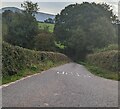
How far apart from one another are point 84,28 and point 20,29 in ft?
57.8

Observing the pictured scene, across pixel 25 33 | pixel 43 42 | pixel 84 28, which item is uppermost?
pixel 84 28

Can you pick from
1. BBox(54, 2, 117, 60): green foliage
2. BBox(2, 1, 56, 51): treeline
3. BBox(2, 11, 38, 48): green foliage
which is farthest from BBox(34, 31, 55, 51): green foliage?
BBox(54, 2, 117, 60): green foliage

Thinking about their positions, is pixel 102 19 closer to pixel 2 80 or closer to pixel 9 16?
pixel 9 16

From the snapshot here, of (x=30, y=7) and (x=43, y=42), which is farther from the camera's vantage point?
(x=30, y=7)

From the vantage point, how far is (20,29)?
76500 mm

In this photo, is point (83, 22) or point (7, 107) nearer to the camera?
point (7, 107)

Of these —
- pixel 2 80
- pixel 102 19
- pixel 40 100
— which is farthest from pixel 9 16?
pixel 40 100

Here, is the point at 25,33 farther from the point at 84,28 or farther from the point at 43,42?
the point at 84,28

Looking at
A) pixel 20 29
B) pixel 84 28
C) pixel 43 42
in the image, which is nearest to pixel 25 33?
pixel 20 29

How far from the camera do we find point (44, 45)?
73.0 meters

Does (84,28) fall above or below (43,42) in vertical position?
above

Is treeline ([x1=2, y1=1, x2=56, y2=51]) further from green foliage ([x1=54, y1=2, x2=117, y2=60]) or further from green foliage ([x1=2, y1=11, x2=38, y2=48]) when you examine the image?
green foliage ([x1=54, y1=2, x2=117, y2=60])

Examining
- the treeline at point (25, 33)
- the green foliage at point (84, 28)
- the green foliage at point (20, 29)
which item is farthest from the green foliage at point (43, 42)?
the green foliage at point (84, 28)

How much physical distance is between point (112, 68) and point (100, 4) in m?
69.6
